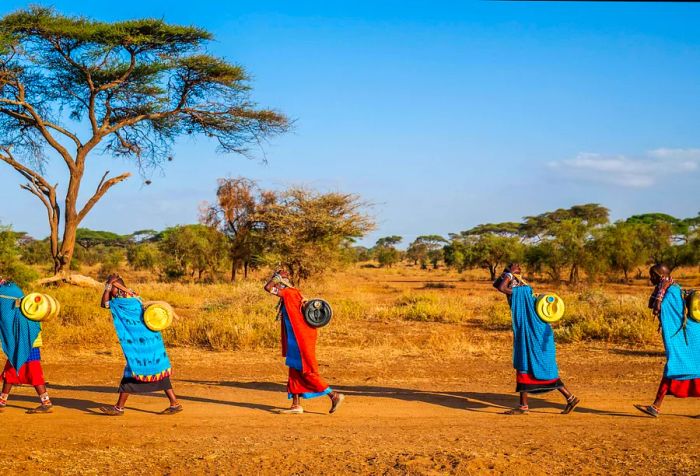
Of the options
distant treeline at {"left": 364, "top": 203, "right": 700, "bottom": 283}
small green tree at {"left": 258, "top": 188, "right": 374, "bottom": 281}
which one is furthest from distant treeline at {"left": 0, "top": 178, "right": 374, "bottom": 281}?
distant treeline at {"left": 364, "top": 203, "right": 700, "bottom": 283}

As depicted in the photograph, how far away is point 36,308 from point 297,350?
3043 mm

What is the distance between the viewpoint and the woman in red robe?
7750 millimetres

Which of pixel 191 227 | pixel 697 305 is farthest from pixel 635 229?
pixel 697 305

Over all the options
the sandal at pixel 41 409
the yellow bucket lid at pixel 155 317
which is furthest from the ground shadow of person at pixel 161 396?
the yellow bucket lid at pixel 155 317

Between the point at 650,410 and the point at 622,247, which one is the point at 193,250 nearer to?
the point at 622,247

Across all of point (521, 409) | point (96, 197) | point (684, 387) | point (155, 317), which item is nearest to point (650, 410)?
point (684, 387)

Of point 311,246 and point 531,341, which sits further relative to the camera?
point 311,246

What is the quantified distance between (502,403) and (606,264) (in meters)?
26.2

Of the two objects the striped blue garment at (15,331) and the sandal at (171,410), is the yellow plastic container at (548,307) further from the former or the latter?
the striped blue garment at (15,331)

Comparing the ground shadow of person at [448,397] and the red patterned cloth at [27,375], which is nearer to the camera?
the red patterned cloth at [27,375]

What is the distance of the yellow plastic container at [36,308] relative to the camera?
25.5ft

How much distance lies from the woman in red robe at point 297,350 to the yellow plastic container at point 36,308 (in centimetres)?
255

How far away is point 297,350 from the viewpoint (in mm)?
7785

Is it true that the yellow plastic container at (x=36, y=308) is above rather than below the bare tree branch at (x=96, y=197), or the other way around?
below
